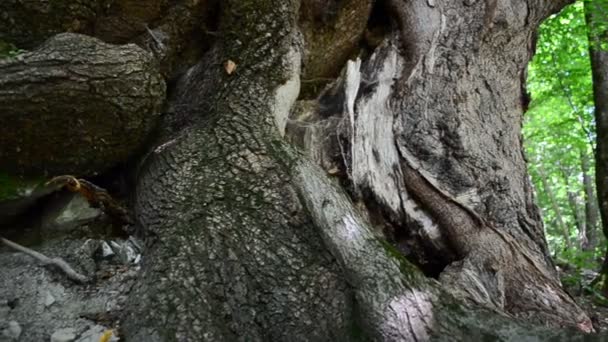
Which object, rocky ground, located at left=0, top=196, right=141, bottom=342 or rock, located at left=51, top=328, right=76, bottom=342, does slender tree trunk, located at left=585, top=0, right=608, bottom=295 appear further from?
rock, located at left=51, top=328, right=76, bottom=342

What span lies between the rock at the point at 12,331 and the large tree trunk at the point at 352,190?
0.46 m

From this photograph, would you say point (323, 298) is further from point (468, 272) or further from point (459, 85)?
point (459, 85)

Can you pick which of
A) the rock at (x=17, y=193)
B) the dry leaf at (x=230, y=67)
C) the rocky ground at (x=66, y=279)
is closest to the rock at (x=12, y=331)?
the rocky ground at (x=66, y=279)

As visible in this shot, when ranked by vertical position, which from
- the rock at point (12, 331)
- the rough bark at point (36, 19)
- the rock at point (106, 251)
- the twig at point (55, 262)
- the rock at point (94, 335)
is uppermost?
the rough bark at point (36, 19)

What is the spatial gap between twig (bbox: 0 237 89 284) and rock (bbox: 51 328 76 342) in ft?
1.09

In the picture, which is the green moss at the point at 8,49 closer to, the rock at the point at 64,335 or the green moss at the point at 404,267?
the rock at the point at 64,335

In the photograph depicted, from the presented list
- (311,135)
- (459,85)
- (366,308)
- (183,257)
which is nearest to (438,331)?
(366,308)

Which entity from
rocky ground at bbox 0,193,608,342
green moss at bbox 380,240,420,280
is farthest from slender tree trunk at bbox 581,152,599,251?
rocky ground at bbox 0,193,608,342

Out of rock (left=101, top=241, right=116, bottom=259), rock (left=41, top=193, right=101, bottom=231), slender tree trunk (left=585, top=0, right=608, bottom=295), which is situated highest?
slender tree trunk (left=585, top=0, right=608, bottom=295)

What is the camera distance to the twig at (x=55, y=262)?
2221 millimetres

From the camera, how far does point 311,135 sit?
10.4 feet

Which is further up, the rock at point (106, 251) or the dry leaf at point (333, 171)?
the dry leaf at point (333, 171)

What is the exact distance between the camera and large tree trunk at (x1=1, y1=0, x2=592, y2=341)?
6.20 feet

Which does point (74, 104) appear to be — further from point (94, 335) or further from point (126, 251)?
point (94, 335)
